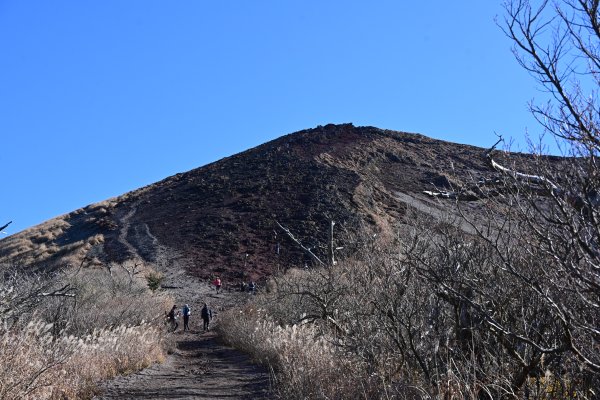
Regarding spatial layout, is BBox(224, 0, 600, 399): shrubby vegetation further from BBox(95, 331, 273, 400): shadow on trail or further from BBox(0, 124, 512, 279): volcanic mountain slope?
BBox(0, 124, 512, 279): volcanic mountain slope

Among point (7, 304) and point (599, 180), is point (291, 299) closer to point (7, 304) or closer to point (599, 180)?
point (7, 304)

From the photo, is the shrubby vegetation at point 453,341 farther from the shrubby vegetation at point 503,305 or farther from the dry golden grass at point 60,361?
the dry golden grass at point 60,361

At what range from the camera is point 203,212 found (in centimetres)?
6103

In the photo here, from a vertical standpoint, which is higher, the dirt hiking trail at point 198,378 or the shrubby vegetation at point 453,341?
the shrubby vegetation at point 453,341

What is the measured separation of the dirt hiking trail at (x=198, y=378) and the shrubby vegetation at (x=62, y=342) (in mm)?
380

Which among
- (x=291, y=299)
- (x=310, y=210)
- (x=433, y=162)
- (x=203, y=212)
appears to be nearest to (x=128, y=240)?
(x=203, y=212)

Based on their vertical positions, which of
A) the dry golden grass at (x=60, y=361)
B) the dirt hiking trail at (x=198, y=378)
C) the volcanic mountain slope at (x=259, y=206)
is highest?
the volcanic mountain slope at (x=259, y=206)

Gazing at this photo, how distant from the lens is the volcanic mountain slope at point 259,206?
5122 cm

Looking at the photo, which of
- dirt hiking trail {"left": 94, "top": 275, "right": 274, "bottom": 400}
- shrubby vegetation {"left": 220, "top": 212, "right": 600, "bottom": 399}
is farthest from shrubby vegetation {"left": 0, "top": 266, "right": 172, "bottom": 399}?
shrubby vegetation {"left": 220, "top": 212, "right": 600, "bottom": 399}

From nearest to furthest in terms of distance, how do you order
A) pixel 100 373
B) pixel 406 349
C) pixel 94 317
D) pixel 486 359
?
pixel 486 359, pixel 406 349, pixel 100 373, pixel 94 317

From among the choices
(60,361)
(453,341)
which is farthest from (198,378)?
(453,341)

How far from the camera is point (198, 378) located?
560 inches

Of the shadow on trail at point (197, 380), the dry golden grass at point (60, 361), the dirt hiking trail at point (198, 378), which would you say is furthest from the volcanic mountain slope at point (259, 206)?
the dry golden grass at point (60, 361)

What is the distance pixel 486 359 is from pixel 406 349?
1.30 meters
